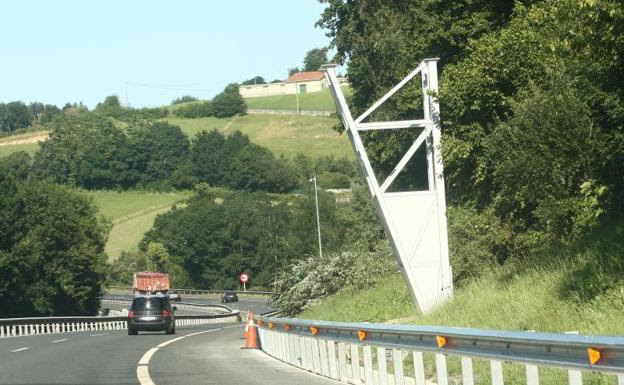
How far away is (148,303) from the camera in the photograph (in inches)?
1580

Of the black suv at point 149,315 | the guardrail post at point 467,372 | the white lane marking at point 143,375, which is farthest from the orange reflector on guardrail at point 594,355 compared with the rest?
the black suv at point 149,315

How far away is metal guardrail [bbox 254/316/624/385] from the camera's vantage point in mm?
8055

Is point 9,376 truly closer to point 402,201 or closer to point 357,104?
point 402,201

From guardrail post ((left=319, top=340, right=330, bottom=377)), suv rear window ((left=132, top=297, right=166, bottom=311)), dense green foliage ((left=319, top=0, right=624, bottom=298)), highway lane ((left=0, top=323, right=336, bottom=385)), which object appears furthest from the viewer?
suv rear window ((left=132, top=297, right=166, bottom=311))

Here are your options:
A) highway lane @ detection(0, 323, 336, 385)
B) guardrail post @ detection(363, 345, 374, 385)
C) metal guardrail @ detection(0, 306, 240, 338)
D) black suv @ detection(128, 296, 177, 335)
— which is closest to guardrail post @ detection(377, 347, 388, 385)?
guardrail post @ detection(363, 345, 374, 385)

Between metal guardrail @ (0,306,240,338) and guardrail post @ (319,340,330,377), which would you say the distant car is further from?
guardrail post @ (319,340,330,377)

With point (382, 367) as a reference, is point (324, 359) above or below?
below

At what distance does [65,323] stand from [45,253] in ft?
127

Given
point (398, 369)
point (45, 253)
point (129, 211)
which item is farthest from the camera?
point (129, 211)

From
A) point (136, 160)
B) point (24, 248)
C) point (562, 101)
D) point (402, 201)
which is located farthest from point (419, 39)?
point (136, 160)

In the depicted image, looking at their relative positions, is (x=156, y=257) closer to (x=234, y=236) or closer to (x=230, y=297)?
(x=234, y=236)

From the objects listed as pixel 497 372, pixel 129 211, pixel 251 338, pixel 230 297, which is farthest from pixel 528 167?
pixel 129 211

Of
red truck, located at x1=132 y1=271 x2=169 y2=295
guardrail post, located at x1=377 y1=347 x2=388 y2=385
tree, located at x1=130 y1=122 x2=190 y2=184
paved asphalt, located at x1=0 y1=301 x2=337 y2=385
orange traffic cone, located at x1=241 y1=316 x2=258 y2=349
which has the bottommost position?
red truck, located at x1=132 y1=271 x2=169 y2=295

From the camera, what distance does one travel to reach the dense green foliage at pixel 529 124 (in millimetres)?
16250
